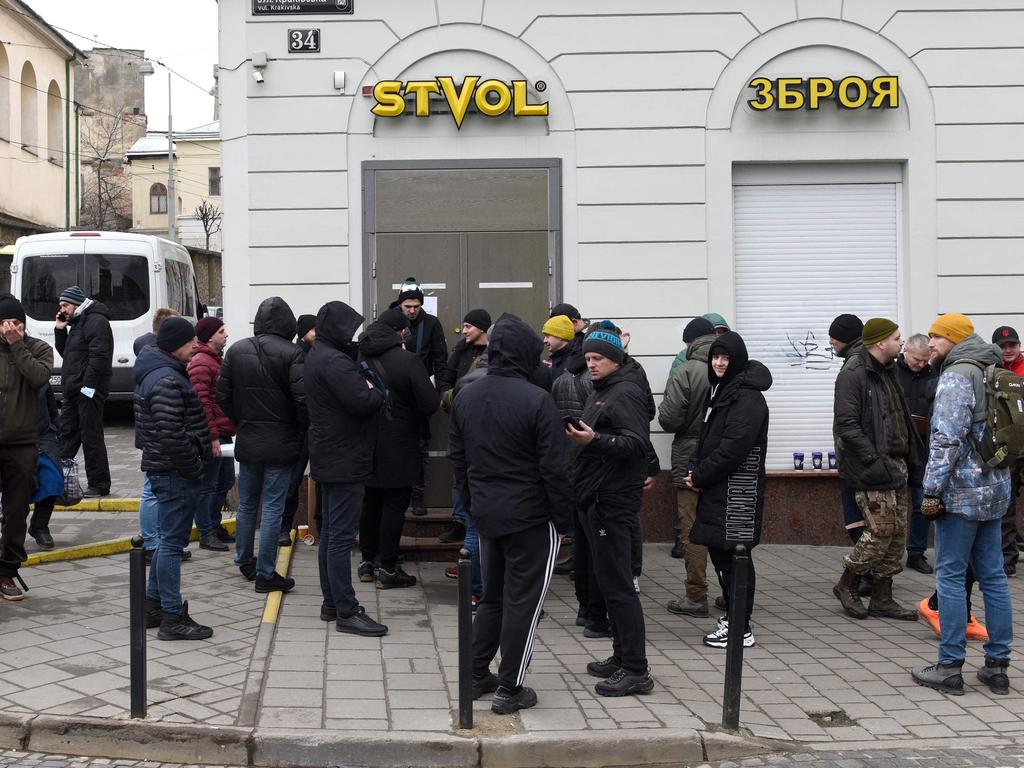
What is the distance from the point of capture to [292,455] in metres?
7.73

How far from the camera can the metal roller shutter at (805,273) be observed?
34.4 ft

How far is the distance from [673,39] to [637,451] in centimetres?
545

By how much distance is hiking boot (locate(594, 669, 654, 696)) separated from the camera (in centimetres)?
592

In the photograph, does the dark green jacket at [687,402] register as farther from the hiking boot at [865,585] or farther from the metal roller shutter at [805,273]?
the metal roller shutter at [805,273]

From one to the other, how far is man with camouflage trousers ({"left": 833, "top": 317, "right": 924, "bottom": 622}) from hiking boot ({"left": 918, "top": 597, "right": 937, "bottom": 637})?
307 mm

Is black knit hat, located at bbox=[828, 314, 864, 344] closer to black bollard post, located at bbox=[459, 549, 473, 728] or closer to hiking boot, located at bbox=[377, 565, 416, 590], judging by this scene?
hiking boot, located at bbox=[377, 565, 416, 590]

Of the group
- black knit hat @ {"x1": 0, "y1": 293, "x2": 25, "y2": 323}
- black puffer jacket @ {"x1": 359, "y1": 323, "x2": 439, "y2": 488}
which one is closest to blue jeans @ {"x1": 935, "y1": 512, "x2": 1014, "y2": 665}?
black puffer jacket @ {"x1": 359, "y1": 323, "x2": 439, "y2": 488}

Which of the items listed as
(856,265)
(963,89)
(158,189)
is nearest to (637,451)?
(856,265)

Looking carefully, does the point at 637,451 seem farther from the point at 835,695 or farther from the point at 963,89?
the point at 963,89

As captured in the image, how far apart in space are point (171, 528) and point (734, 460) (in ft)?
10.8

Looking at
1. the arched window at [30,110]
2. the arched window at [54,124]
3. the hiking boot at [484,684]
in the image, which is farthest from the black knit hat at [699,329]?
the arched window at [54,124]

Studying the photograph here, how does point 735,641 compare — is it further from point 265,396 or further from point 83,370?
point 83,370

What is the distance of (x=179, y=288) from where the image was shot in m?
19.8

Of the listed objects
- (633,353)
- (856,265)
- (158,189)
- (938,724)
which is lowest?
(938,724)
